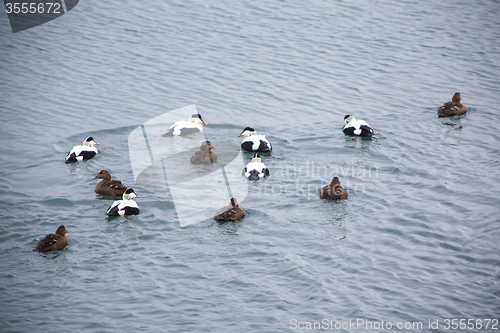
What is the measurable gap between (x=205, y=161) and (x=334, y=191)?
124 inches

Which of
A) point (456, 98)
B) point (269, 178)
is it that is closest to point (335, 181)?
point (269, 178)

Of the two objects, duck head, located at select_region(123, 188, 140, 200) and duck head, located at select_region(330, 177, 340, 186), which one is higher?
duck head, located at select_region(123, 188, 140, 200)

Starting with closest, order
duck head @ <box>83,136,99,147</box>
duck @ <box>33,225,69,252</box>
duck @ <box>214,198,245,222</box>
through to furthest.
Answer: duck @ <box>33,225,69,252</box>, duck @ <box>214,198,245,222</box>, duck head @ <box>83,136,99,147</box>

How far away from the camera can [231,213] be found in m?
9.20

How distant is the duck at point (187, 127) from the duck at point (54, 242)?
5.44 metres

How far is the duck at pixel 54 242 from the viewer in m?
8.09

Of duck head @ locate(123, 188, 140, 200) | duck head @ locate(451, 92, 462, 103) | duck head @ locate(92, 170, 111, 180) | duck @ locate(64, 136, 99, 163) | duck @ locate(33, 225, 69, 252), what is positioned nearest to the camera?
duck @ locate(33, 225, 69, 252)

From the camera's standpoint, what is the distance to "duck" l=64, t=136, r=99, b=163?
454 inches

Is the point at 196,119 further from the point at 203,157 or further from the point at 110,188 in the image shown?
the point at 110,188

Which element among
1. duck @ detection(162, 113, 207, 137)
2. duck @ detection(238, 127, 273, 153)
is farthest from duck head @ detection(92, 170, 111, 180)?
duck @ detection(238, 127, 273, 153)

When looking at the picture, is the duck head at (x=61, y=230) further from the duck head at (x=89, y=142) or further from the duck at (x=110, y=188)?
the duck head at (x=89, y=142)

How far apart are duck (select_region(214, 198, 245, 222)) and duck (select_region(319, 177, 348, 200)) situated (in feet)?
5.76

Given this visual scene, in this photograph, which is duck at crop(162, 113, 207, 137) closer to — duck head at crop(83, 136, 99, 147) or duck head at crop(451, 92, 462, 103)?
duck head at crop(83, 136, 99, 147)

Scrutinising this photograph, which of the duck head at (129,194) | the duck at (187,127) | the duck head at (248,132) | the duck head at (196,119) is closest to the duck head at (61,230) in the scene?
the duck head at (129,194)
